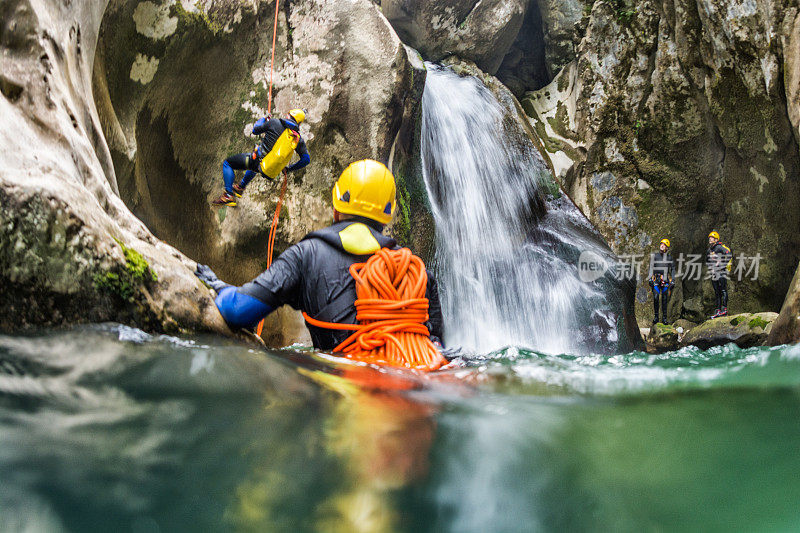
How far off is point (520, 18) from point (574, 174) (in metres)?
4.31

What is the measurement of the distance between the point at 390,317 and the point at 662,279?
37.2 ft

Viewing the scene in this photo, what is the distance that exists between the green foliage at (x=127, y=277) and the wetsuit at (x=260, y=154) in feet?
11.4

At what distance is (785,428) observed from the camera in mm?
1318

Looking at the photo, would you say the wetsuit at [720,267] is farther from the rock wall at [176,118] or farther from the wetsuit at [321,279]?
the wetsuit at [321,279]

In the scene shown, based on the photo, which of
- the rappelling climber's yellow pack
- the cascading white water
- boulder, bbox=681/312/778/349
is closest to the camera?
the rappelling climber's yellow pack

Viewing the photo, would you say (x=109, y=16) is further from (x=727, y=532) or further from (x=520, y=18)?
(x=520, y=18)

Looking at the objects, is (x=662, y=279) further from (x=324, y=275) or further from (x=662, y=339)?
(x=324, y=275)

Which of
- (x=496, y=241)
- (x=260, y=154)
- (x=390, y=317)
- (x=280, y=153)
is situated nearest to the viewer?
(x=390, y=317)

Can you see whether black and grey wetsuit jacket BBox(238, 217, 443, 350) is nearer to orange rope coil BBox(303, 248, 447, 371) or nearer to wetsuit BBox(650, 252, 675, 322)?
orange rope coil BBox(303, 248, 447, 371)

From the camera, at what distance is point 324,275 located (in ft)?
9.39

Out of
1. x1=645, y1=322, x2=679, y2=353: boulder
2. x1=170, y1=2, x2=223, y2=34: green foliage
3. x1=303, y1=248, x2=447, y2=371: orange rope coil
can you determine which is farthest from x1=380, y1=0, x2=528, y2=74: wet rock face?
x1=303, y1=248, x2=447, y2=371: orange rope coil

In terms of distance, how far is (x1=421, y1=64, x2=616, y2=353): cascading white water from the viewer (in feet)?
24.7

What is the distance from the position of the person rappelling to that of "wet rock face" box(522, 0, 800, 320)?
8779 mm

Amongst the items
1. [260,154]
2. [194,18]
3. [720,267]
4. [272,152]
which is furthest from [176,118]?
[720,267]
